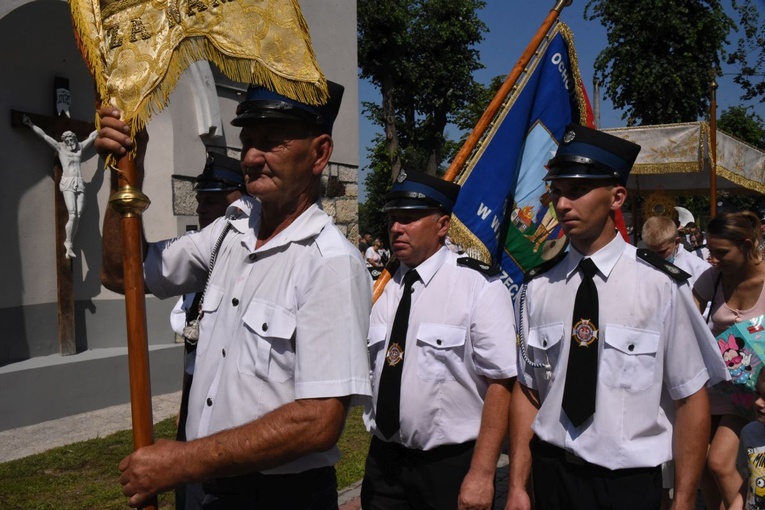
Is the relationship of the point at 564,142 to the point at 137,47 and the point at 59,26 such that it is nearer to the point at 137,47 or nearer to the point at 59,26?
the point at 137,47

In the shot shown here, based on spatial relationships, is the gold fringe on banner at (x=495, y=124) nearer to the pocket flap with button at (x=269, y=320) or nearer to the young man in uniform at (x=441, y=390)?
the young man in uniform at (x=441, y=390)

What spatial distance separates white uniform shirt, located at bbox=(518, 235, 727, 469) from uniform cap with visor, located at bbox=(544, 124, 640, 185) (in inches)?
13.4

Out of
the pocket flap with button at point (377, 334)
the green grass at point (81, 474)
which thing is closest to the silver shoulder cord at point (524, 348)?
the pocket flap with button at point (377, 334)

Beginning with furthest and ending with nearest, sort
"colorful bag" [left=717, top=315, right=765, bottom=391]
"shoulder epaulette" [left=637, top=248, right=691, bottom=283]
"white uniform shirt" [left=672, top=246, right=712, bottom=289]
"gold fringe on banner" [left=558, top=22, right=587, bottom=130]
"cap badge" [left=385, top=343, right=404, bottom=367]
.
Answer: "white uniform shirt" [left=672, top=246, right=712, bottom=289] < "gold fringe on banner" [left=558, top=22, right=587, bottom=130] < "colorful bag" [left=717, top=315, right=765, bottom=391] < "cap badge" [left=385, top=343, right=404, bottom=367] < "shoulder epaulette" [left=637, top=248, right=691, bottom=283]

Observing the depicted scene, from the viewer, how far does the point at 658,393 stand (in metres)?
2.59

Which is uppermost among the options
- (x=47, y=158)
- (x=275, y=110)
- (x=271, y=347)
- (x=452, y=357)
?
(x=47, y=158)

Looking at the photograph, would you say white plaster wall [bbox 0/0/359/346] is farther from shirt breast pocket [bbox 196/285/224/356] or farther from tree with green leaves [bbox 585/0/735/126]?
tree with green leaves [bbox 585/0/735/126]

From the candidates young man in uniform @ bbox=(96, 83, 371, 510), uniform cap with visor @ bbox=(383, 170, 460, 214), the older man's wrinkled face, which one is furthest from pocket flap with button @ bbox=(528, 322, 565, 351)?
the older man's wrinkled face

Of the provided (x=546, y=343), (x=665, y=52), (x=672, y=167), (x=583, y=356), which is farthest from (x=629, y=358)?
(x=665, y=52)

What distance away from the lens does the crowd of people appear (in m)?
1.90

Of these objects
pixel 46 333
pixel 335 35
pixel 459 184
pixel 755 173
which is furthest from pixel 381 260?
pixel 459 184

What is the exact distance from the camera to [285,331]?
1.93 m

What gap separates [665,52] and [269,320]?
69.6ft

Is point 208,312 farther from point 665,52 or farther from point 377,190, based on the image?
point 377,190
